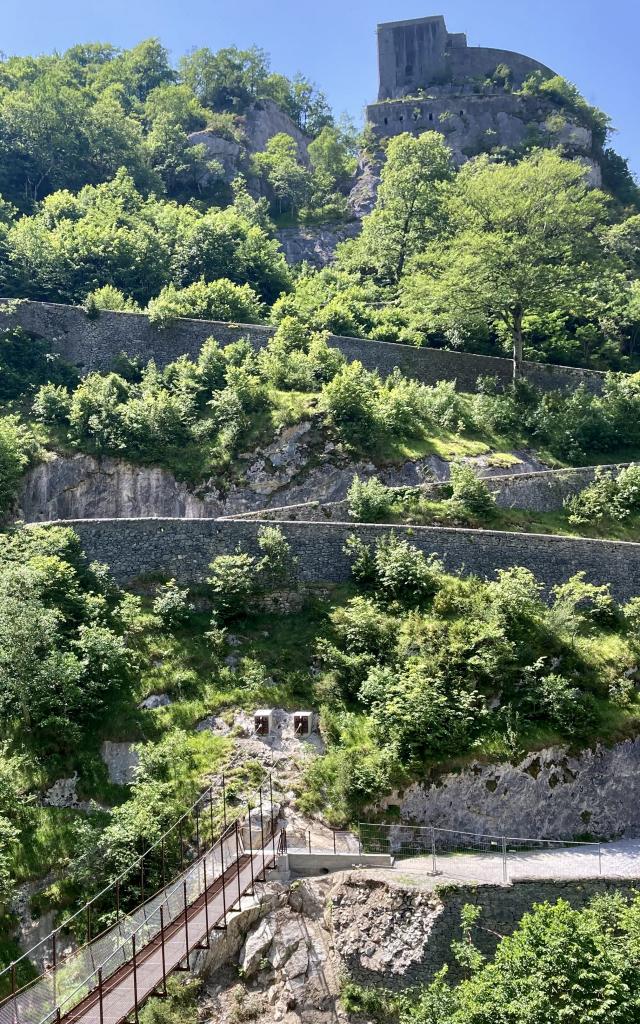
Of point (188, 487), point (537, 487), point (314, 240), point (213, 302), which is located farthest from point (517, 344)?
point (314, 240)

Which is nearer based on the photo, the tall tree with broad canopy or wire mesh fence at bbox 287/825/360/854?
wire mesh fence at bbox 287/825/360/854

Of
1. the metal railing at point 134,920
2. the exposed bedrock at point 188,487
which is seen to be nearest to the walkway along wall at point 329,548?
the exposed bedrock at point 188,487

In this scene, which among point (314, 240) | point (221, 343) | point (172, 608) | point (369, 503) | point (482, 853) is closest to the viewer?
point (482, 853)

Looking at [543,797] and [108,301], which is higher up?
[108,301]

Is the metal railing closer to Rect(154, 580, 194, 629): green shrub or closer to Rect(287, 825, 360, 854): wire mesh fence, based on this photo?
Rect(287, 825, 360, 854): wire mesh fence

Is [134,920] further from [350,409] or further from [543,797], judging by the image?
[350,409]

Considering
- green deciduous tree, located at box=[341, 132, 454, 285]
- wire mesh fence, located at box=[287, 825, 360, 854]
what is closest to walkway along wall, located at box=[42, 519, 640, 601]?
wire mesh fence, located at box=[287, 825, 360, 854]
